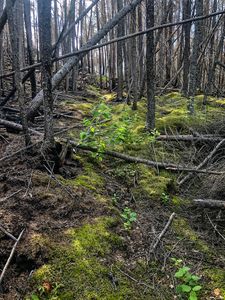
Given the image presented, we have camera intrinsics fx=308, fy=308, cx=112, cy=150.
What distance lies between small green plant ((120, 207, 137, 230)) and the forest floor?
0.04ft

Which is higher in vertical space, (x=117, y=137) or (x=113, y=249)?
(x=117, y=137)

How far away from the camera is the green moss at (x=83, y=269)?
7.41 ft

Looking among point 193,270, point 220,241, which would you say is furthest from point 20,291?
point 220,241

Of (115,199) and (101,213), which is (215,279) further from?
(115,199)

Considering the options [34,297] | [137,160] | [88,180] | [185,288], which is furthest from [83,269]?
[137,160]

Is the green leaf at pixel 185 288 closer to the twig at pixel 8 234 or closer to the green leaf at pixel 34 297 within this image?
the green leaf at pixel 34 297

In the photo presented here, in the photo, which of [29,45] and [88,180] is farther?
[29,45]

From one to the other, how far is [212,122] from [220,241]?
137 inches

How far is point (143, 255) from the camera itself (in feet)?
9.13

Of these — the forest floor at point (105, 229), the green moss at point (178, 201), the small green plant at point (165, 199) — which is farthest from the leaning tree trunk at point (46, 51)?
the green moss at point (178, 201)

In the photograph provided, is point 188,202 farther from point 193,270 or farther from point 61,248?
point 61,248

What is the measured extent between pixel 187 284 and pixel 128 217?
3.24ft

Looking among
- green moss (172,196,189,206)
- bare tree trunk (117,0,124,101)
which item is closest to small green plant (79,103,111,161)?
green moss (172,196,189,206)

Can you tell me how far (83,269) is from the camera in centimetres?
243
